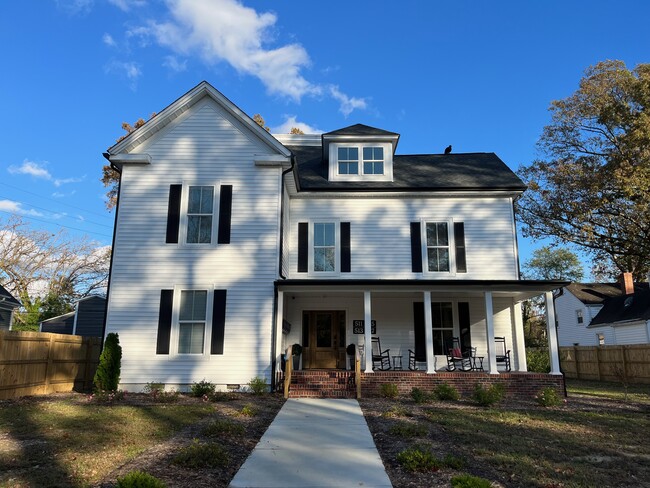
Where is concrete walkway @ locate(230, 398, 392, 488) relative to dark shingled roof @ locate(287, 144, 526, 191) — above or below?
below

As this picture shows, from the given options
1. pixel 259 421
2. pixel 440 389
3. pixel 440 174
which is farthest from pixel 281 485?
pixel 440 174

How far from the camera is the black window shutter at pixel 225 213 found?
1334cm

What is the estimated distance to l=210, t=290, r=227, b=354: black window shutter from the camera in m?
12.6

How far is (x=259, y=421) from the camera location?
8.69 m

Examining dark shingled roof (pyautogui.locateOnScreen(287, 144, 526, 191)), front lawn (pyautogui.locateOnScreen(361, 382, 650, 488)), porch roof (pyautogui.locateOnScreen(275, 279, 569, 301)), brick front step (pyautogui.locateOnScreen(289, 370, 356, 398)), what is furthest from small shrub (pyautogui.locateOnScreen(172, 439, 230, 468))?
dark shingled roof (pyautogui.locateOnScreen(287, 144, 526, 191))

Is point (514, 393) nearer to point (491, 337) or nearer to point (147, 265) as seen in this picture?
point (491, 337)

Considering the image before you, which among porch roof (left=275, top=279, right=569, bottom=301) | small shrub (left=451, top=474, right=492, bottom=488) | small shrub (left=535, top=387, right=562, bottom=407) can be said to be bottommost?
small shrub (left=451, top=474, right=492, bottom=488)

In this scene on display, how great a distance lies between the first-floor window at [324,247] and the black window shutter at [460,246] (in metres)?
4.03

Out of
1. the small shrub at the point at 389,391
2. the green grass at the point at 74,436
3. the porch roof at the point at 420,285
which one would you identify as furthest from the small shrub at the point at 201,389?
the small shrub at the point at 389,391

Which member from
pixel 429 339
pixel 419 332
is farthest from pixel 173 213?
pixel 419 332

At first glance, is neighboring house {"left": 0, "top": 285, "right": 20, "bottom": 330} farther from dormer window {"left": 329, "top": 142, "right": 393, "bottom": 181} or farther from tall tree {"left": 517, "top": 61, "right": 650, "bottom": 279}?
tall tree {"left": 517, "top": 61, "right": 650, "bottom": 279}

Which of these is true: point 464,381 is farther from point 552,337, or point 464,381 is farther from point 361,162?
point 361,162

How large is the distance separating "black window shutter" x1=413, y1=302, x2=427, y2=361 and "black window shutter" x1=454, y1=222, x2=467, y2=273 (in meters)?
1.76

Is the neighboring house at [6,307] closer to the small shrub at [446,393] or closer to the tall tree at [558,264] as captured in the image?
the small shrub at [446,393]
